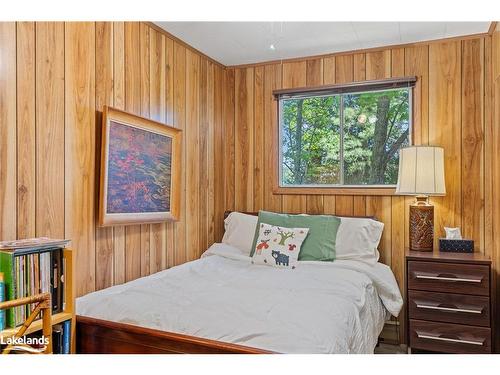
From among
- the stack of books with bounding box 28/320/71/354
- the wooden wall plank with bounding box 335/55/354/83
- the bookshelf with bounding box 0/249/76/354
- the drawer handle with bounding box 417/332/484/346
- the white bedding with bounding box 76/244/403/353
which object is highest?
the wooden wall plank with bounding box 335/55/354/83

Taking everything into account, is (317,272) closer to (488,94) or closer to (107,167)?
(107,167)

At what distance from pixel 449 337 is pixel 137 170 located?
2.34 m

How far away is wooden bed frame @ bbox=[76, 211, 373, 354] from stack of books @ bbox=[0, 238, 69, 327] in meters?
0.18

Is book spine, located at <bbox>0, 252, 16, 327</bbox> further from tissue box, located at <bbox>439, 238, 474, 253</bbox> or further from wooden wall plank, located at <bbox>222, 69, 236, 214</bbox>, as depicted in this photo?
tissue box, located at <bbox>439, 238, 474, 253</bbox>

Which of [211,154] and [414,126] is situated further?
[211,154]

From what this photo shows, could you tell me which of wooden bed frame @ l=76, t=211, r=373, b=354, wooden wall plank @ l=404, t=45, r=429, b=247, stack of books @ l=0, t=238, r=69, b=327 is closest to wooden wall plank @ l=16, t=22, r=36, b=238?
stack of books @ l=0, t=238, r=69, b=327

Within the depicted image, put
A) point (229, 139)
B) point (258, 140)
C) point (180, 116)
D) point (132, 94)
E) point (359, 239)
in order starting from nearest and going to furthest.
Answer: point (132, 94), point (359, 239), point (180, 116), point (258, 140), point (229, 139)

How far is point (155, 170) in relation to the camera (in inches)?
108

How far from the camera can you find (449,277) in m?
2.63

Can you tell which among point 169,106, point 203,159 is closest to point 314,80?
point 203,159

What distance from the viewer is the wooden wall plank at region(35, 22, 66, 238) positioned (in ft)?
6.36

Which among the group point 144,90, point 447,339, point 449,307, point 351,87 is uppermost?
point 351,87

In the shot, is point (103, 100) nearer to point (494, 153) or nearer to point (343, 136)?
point (343, 136)
